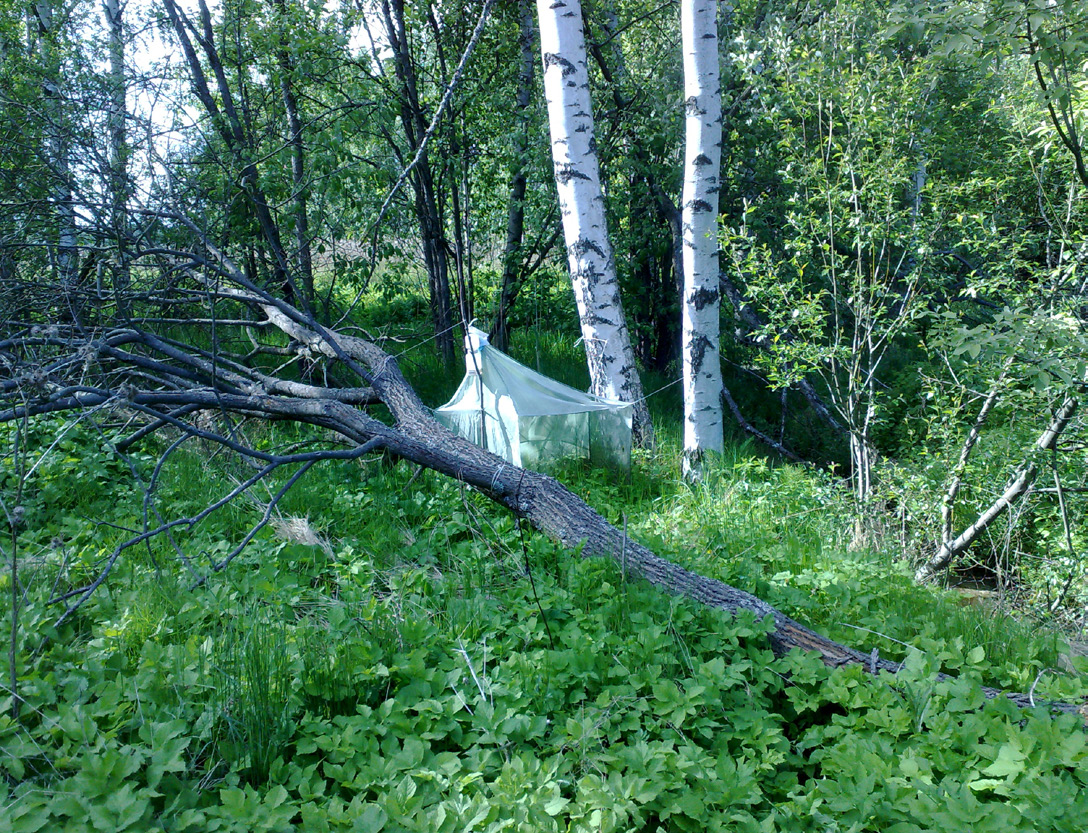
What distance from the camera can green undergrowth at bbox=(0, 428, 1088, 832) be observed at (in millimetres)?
1900

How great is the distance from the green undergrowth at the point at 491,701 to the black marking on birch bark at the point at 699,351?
1.96 meters

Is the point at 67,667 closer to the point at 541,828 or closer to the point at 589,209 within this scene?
the point at 541,828

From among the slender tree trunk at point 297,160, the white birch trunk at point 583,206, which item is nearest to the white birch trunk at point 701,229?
the white birch trunk at point 583,206

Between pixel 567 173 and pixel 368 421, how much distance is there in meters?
2.48

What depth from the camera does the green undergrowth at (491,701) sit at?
190 cm

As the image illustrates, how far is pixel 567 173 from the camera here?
5.41 m

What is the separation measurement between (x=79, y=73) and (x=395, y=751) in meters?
6.84

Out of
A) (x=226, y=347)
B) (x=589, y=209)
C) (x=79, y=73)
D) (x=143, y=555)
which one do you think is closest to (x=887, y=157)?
(x=589, y=209)

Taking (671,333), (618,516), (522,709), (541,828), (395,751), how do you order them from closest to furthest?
(541,828), (395,751), (522,709), (618,516), (671,333)

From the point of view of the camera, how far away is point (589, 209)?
5.43 m

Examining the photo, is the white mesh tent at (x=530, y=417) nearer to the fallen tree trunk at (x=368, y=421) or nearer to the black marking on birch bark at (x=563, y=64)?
the fallen tree trunk at (x=368, y=421)

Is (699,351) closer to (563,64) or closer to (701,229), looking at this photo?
(701,229)

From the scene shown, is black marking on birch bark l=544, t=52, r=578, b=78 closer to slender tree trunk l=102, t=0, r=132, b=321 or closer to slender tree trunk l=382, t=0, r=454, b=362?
slender tree trunk l=382, t=0, r=454, b=362

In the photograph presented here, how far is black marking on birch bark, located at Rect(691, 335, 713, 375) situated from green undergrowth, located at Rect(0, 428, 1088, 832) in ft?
6.45
